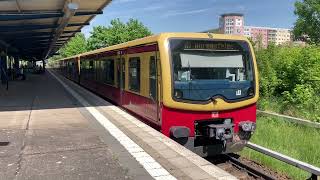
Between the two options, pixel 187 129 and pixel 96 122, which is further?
pixel 96 122

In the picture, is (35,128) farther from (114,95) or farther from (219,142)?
(114,95)

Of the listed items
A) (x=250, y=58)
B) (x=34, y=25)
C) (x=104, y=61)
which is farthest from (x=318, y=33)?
(x=250, y=58)

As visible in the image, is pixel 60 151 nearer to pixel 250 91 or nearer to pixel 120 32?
pixel 250 91

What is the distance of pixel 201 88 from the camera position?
29.9ft

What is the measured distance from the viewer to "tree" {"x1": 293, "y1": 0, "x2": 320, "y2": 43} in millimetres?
61791

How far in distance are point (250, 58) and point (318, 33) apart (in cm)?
5623

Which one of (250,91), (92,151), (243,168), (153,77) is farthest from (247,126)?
(92,151)

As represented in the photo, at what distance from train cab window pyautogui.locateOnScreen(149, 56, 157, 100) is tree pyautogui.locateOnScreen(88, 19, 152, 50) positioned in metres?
41.8

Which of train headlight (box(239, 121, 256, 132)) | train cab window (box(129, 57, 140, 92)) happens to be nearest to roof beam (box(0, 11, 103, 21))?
train cab window (box(129, 57, 140, 92))

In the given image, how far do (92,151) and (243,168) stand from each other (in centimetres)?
309

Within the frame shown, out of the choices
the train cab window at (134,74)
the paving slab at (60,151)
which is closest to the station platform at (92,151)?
the paving slab at (60,151)

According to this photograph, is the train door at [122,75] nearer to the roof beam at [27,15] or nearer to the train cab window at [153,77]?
the train cab window at [153,77]

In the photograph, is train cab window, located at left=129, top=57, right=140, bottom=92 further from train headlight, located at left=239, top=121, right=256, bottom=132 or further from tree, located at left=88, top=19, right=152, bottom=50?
tree, located at left=88, top=19, right=152, bottom=50

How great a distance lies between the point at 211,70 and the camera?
941 centimetres
